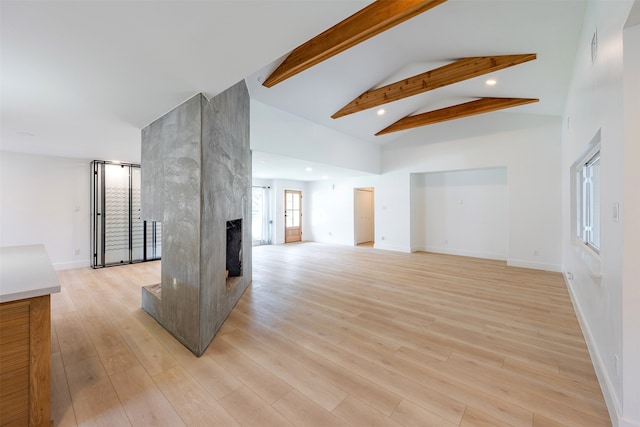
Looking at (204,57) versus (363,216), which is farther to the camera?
(363,216)

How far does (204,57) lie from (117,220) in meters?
5.49

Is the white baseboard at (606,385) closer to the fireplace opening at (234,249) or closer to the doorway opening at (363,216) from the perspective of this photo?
the fireplace opening at (234,249)

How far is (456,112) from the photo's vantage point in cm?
570

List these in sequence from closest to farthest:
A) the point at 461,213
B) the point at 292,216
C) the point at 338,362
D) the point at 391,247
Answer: the point at 338,362
the point at 461,213
the point at 391,247
the point at 292,216

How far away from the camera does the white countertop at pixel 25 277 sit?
136 centimetres

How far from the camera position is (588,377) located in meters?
1.92

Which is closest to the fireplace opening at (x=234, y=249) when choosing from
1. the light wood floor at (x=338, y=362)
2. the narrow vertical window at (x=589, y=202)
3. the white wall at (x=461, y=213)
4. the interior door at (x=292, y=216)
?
the light wood floor at (x=338, y=362)

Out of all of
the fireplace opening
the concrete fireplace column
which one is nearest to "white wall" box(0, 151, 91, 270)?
the concrete fireplace column

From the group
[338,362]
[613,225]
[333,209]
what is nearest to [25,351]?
[338,362]

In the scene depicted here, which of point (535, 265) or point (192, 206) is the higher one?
point (192, 206)

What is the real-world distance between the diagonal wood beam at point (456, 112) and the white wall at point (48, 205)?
22.9ft

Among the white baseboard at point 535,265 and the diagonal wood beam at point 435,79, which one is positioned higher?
the diagonal wood beam at point 435,79

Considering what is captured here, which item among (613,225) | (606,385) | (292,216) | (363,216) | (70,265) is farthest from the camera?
(292,216)

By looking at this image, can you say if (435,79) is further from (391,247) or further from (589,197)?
(391,247)
